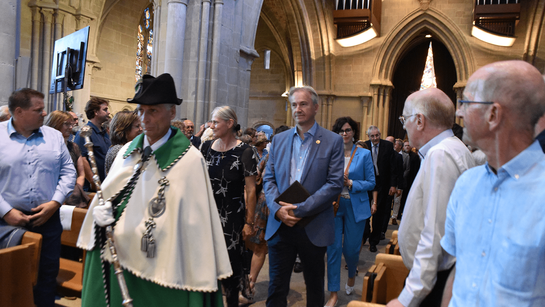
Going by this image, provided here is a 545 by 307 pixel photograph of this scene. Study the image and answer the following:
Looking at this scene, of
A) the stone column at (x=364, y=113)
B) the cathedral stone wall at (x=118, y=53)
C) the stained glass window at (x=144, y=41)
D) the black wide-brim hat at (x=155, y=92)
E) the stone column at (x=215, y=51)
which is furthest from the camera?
the stained glass window at (x=144, y=41)

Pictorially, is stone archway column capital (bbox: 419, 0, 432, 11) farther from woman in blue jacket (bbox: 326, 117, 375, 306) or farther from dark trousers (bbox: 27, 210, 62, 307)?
dark trousers (bbox: 27, 210, 62, 307)

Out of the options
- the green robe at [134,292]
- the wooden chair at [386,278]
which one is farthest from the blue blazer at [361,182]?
the green robe at [134,292]

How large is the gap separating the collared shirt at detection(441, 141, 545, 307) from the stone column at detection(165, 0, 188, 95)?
708 centimetres

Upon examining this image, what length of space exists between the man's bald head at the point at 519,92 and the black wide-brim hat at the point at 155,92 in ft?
4.48

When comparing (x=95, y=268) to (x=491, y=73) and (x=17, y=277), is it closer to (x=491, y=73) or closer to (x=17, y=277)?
(x=17, y=277)

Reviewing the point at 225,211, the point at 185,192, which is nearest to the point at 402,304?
the point at 185,192

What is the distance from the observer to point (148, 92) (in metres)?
1.93

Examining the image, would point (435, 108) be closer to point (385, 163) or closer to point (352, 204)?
point (352, 204)

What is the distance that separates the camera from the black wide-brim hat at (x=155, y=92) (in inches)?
75.3

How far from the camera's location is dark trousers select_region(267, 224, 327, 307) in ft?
9.00

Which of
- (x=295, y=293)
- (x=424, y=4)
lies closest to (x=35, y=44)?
(x=295, y=293)

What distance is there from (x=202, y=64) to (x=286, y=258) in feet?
19.4

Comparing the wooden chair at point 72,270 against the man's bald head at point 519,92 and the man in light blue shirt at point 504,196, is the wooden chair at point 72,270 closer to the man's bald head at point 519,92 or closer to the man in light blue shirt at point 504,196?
the man in light blue shirt at point 504,196

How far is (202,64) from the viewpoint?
310 inches
